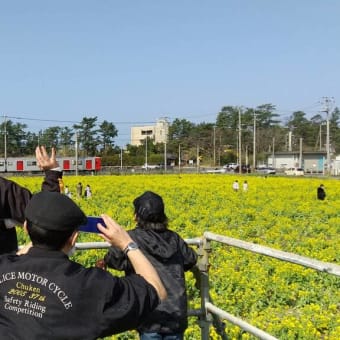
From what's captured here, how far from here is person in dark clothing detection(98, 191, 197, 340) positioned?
334 centimetres

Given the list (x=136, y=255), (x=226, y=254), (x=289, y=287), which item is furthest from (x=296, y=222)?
(x=136, y=255)

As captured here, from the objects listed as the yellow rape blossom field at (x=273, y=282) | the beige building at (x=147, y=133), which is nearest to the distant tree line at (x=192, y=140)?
the beige building at (x=147, y=133)

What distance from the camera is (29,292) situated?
2186 millimetres

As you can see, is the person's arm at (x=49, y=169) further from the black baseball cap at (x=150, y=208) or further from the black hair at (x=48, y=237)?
the black hair at (x=48, y=237)

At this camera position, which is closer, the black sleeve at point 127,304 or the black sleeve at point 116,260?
the black sleeve at point 127,304

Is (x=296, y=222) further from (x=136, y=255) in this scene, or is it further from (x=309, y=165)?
(x=309, y=165)

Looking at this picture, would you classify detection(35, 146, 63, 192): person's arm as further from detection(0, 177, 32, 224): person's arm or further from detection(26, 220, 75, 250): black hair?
detection(26, 220, 75, 250): black hair

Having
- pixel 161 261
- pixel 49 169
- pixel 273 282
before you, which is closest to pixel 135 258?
pixel 161 261

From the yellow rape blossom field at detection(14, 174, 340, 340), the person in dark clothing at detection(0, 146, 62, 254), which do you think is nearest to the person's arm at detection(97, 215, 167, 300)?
the person in dark clothing at detection(0, 146, 62, 254)

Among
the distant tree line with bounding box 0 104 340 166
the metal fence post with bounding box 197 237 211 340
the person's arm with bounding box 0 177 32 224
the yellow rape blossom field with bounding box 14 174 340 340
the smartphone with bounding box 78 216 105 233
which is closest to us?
the smartphone with bounding box 78 216 105 233

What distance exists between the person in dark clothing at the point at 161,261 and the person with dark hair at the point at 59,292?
1.07 meters

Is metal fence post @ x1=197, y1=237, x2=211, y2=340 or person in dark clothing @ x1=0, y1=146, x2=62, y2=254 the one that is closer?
person in dark clothing @ x1=0, y1=146, x2=62, y2=254

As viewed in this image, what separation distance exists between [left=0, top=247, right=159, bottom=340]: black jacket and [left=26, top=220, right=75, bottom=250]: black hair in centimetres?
3

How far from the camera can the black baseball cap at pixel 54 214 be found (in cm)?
221
